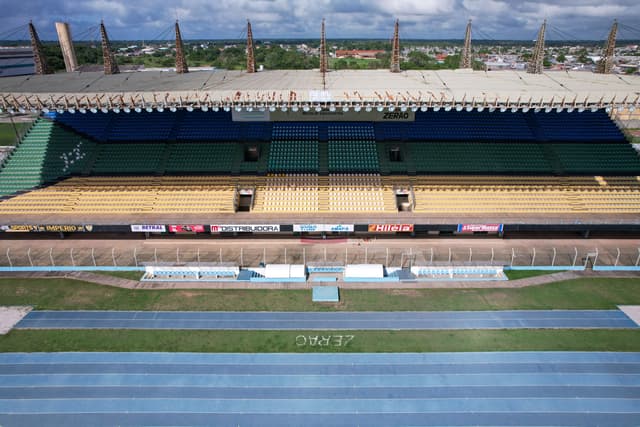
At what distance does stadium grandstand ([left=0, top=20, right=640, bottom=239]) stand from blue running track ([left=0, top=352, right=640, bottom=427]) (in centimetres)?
1071

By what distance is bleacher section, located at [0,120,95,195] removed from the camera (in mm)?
28906

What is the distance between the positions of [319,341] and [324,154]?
16952mm

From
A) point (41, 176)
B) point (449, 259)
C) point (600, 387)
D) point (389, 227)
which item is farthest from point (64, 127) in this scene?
point (600, 387)

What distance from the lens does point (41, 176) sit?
95.7 feet

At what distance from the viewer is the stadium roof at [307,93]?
2375 centimetres

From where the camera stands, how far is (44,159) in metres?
30.2

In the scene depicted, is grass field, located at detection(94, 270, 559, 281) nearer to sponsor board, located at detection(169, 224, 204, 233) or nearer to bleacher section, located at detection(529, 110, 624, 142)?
sponsor board, located at detection(169, 224, 204, 233)

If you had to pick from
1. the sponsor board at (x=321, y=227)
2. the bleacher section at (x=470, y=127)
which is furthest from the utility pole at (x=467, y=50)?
the sponsor board at (x=321, y=227)

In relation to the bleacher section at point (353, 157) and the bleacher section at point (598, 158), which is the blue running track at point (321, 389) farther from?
the bleacher section at point (598, 158)

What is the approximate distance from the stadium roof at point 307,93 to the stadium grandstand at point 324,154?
0.12 meters

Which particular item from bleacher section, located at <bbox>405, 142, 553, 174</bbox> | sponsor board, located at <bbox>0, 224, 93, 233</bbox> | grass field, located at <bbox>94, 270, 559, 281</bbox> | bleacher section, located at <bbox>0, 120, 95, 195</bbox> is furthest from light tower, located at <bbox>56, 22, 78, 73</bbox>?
bleacher section, located at <bbox>405, 142, 553, 174</bbox>

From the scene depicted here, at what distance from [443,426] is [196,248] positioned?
59.2 feet

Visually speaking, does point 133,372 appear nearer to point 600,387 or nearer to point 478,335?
point 478,335

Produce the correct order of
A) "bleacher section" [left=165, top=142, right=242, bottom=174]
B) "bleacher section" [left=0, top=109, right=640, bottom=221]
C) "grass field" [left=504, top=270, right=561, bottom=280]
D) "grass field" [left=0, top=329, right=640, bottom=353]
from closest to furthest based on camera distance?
"grass field" [left=0, top=329, right=640, bottom=353] < "grass field" [left=504, top=270, right=561, bottom=280] < "bleacher section" [left=0, top=109, right=640, bottom=221] < "bleacher section" [left=165, top=142, right=242, bottom=174]
